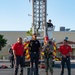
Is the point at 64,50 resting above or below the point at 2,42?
below

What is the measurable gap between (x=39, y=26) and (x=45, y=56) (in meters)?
6.60

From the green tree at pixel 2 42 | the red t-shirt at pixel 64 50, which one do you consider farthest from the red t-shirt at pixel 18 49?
the green tree at pixel 2 42

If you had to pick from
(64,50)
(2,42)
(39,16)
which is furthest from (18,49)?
(2,42)

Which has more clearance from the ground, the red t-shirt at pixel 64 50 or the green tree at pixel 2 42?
the green tree at pixel 2 42

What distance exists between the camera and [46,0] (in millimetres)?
22562

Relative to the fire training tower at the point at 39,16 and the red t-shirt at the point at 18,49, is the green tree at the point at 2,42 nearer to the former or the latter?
the fire training tower at the point at 39,16

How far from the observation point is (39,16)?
21938mm

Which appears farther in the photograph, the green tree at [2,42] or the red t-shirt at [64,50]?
the green tree at [2,42]

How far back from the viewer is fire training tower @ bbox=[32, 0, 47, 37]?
21.9 m

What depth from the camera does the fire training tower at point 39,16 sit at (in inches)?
861

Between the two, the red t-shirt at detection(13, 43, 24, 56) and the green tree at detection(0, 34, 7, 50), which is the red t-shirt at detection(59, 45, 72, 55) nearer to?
the red t-shirt at detection(13, 43, 24, 56)

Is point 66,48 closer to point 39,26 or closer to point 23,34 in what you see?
point 39,26

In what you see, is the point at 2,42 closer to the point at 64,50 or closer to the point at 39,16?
the point at 39,16

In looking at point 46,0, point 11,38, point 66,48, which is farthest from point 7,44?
point 66,48
